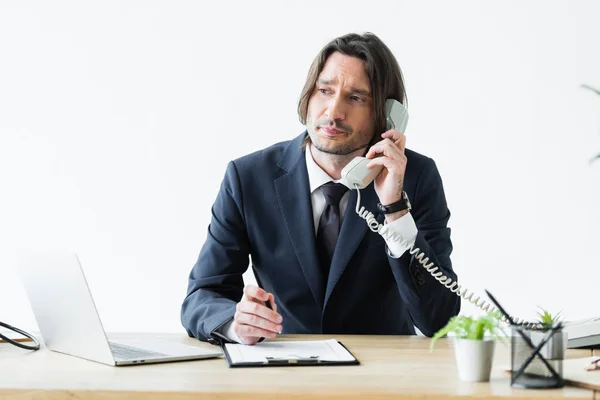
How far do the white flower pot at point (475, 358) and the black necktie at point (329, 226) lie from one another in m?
0.89

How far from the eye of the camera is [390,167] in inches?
78.9

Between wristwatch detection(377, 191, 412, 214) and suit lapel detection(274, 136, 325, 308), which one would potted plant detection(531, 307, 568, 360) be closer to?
wristwatch detection(377, 191, 412, 214)

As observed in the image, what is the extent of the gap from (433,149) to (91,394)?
7.71ft

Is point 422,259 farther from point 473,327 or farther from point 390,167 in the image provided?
point 473,327

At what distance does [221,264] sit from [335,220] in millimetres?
343

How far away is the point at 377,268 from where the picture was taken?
213cm

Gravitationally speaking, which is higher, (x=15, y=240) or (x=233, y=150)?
(x=233, y=150)

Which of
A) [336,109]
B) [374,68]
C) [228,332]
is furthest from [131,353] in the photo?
[374,68]

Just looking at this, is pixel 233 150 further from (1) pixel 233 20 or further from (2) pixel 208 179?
(1) pixel 233 20

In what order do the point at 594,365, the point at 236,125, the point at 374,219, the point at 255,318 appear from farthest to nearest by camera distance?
the point at 236,125, the point at 374,219, the point at 255,318, the point at 594,365

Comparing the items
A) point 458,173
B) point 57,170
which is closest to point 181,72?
point 57,170

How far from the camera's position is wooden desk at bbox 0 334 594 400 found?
1.20 m

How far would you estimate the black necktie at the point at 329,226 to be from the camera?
84.6 inches

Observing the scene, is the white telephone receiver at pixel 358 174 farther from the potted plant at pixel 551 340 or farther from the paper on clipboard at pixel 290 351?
the potted plant at pixel 551 340
